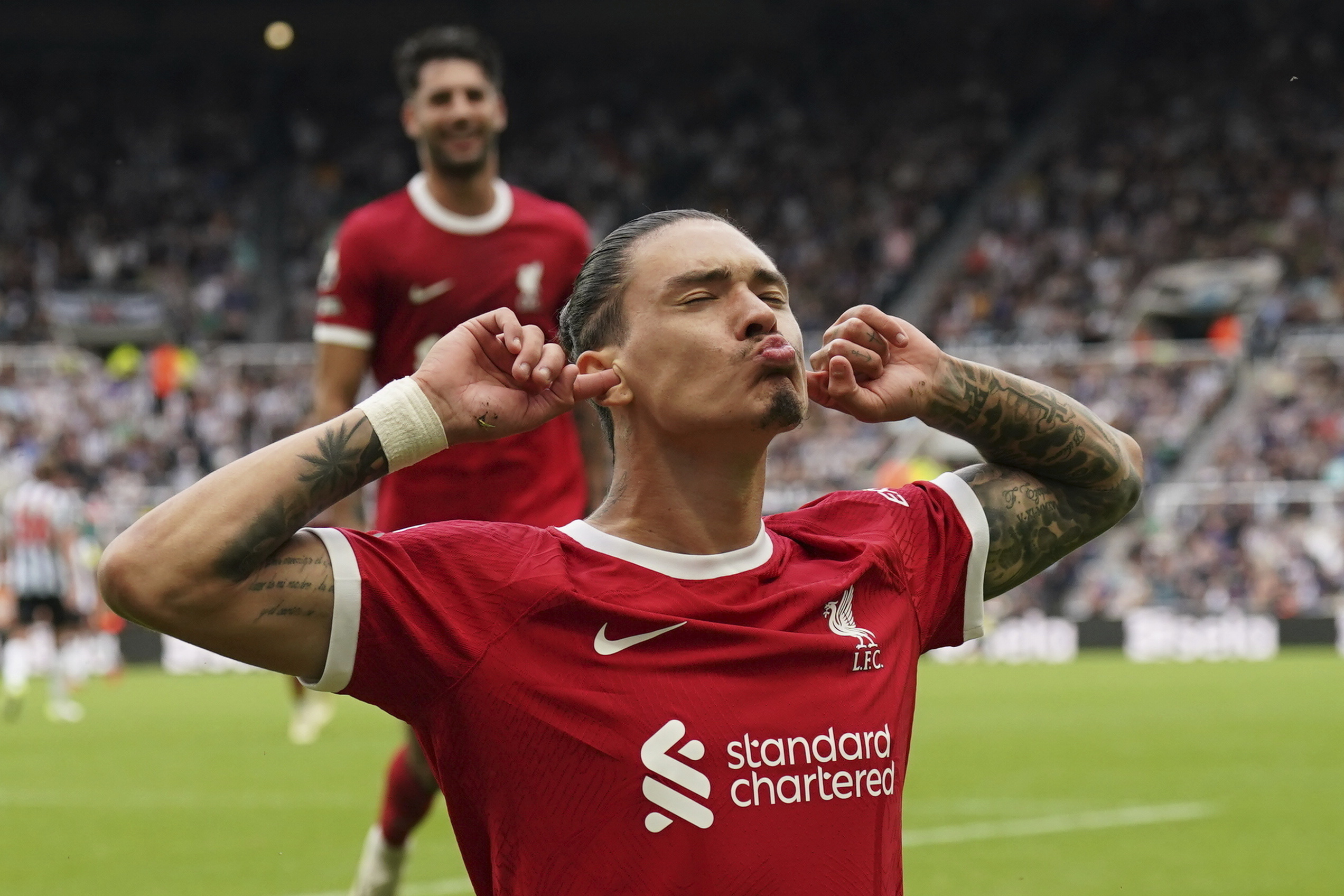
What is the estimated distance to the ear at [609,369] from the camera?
320 centimetres

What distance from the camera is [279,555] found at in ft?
9.57

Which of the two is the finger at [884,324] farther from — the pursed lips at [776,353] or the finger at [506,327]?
the finger at [506,327]

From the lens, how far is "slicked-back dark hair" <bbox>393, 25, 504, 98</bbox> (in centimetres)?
607

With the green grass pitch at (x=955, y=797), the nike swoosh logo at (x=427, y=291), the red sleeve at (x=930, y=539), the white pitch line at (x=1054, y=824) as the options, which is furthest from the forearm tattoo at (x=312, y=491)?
the white pitch line at (x=1054, y=824)

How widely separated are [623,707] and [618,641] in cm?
11

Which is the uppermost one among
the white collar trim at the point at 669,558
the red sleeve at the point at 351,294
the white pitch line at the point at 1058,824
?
the red sleeve at the point at 351,294

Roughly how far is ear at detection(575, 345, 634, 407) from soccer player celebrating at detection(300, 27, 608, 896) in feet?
8.40

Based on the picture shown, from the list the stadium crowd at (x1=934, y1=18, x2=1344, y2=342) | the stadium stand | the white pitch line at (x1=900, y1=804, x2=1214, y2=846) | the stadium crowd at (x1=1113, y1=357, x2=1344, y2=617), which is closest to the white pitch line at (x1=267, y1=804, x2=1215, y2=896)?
the white pitch line at (x1=900, y1=804, x2=1214, y2=846)

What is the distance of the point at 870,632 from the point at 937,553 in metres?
0.32

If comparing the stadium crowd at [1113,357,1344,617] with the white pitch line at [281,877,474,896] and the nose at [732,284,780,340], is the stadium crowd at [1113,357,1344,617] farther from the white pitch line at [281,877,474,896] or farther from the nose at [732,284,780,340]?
the nose at [732,284,780,340]

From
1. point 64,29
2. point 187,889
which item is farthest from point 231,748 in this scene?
point 64,29

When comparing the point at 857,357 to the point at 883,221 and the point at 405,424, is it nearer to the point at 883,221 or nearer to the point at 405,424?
the point at 405,424

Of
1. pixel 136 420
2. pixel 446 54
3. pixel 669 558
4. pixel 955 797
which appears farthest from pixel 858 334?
pixel 136 420

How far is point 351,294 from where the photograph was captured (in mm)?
5934
